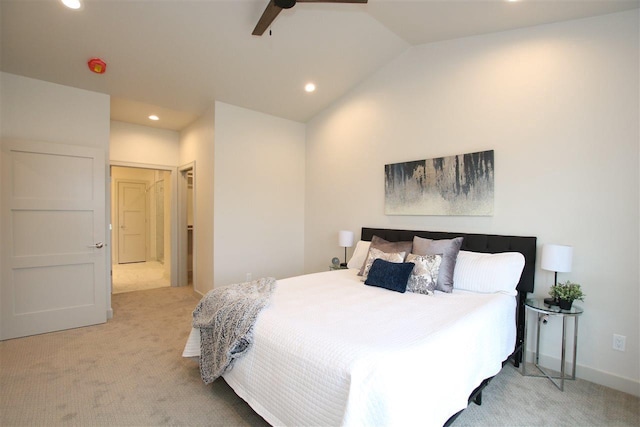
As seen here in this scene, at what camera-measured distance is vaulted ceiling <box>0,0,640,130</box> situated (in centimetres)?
257

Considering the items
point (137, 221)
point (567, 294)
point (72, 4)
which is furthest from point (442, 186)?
point (137, 221)

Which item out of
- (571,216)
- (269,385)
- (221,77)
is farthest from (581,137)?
(221,77)

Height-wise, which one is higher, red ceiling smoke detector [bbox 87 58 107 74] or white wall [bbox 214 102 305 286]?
red ceiling smoke detector [bbox 87 58 107 74]

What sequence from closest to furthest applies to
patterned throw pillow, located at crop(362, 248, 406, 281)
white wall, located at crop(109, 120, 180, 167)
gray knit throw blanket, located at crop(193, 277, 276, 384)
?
gray knit throw blanket, located at crop(193, 277, 276, 384) → patterned throw pillow, located at crop(362, 248, 406, 281) → white wall, located at crop(109, 120, 180, 167)

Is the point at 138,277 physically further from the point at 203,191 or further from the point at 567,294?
the point at 567,294

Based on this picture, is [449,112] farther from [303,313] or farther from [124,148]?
[124,148]

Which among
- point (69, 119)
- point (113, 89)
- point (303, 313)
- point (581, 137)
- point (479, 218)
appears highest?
point (113, 89)

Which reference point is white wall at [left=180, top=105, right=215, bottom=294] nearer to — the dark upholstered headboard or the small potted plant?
the dark upholstered headboard

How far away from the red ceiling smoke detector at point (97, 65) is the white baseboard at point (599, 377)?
5.05 metres

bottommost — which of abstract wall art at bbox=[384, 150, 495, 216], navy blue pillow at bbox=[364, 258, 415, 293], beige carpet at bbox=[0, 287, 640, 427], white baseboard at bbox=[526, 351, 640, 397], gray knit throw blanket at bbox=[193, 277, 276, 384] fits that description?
beige carpet at bbox=[0, 287, 640, 427]

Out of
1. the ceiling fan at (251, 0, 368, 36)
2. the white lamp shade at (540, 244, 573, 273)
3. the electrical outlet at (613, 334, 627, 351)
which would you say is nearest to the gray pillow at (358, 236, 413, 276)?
the white lamp shade at (540, 244, 573, 273)

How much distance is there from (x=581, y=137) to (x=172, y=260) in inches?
225

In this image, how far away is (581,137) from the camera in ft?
8.09

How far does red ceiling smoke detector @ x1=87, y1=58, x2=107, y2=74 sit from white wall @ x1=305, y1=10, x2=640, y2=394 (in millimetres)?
3241
